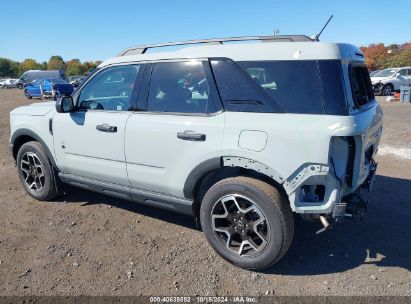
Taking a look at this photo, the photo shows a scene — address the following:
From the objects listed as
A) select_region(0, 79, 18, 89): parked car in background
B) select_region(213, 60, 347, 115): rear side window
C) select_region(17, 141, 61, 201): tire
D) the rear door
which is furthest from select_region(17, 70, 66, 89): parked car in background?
A: select_region(213, 60, 347, 115): rear side window

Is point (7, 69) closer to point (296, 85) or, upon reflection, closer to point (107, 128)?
point (107, 128)

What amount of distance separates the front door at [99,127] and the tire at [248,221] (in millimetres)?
1115

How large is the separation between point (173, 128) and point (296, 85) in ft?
3.86

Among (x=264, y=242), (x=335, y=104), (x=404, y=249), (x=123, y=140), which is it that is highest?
(x=335, y=104)

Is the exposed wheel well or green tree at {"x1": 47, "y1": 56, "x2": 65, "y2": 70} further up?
green tree at {"x1": 47, "y1": 56, "x2": 65, "y2": 70}

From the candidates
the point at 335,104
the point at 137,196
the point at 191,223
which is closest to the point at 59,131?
the point at 137,196

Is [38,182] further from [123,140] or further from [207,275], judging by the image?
[207,275]

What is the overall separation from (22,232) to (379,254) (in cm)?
372

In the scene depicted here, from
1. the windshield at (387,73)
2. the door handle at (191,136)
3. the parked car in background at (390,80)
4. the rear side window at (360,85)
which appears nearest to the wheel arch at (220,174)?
the door handle at (191,136)

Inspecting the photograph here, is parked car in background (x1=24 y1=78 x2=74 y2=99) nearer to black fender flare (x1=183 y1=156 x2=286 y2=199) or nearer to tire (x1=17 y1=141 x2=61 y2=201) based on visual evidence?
tire (x1=17 y1=141 x2=61 y2=201)

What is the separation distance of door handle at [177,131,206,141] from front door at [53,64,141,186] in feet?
2.38

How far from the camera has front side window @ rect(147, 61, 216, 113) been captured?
3.40 metres

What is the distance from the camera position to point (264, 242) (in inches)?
126

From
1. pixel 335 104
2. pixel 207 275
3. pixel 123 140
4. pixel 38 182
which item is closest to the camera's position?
pixel 335 104
